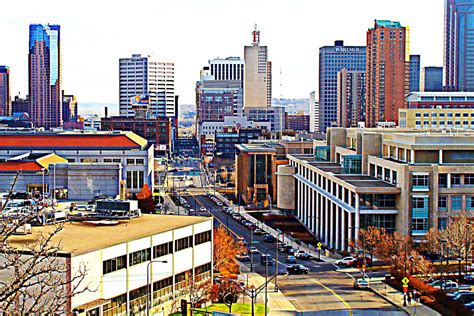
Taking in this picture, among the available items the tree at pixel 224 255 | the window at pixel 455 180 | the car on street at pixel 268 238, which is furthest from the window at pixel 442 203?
the car on street at pixel 268 238

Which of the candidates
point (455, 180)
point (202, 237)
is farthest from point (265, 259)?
point (455, 180)

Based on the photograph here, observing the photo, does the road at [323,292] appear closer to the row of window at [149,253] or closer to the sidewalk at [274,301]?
the sidewalk at [274,301]

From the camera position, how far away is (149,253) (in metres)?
57.2

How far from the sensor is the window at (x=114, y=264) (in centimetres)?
5278

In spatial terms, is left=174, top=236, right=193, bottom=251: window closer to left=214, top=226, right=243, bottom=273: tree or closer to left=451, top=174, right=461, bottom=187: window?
left=214, top=226, right=243, bottom=273: tree

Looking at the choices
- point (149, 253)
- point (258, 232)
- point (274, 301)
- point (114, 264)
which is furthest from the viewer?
point (258, 232)

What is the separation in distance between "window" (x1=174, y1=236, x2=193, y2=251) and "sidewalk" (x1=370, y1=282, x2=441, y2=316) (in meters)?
16.0

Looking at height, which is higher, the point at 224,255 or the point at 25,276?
the point at 25,276

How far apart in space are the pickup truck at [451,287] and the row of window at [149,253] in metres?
18.7

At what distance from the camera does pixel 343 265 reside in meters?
81.7

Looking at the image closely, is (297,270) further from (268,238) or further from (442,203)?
(268,238)

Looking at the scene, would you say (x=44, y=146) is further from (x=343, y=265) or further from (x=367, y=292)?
(x=367, y=292)

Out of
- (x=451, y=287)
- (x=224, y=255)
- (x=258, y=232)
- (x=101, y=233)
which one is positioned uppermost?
(x=101, y=233)

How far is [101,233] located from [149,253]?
372 centimetres
